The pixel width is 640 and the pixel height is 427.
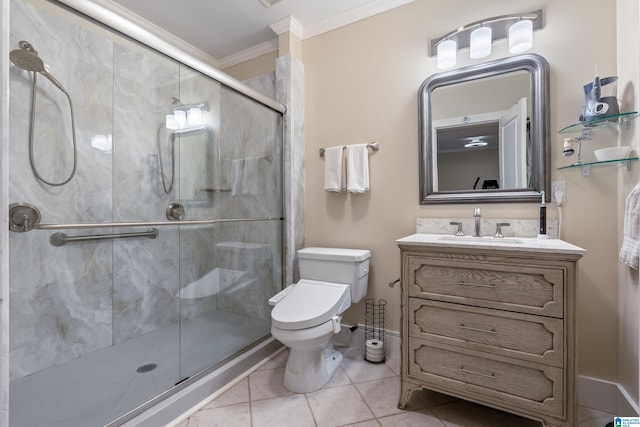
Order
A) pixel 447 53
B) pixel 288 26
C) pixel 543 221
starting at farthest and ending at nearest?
pixel 288 26 → pixel 447 53 → pixel 543 221

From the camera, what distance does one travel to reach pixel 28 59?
1.29m

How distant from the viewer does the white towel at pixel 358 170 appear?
2.01 metres

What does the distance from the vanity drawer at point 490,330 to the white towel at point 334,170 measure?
0.97 m

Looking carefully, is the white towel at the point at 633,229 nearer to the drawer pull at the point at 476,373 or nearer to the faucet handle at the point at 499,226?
the faucet handle at the point at 499,226

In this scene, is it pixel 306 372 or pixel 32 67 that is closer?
pixel 32 67

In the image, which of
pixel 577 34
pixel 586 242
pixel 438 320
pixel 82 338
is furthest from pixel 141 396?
pixel 577 34

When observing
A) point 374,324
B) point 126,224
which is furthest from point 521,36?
point 126,224

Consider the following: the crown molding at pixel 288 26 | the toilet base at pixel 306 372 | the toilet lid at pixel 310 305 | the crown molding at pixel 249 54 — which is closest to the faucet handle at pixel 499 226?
the toilet lid at pixel 310 305

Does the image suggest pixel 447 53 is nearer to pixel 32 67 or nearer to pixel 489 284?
pixel 489 284

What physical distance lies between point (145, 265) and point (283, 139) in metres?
1.32

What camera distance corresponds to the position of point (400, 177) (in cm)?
194

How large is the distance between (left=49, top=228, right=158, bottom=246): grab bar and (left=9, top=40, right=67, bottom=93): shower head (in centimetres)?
83

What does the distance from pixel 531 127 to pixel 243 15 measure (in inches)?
81.2

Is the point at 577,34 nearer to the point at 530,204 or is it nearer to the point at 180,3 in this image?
the point at 530,204
